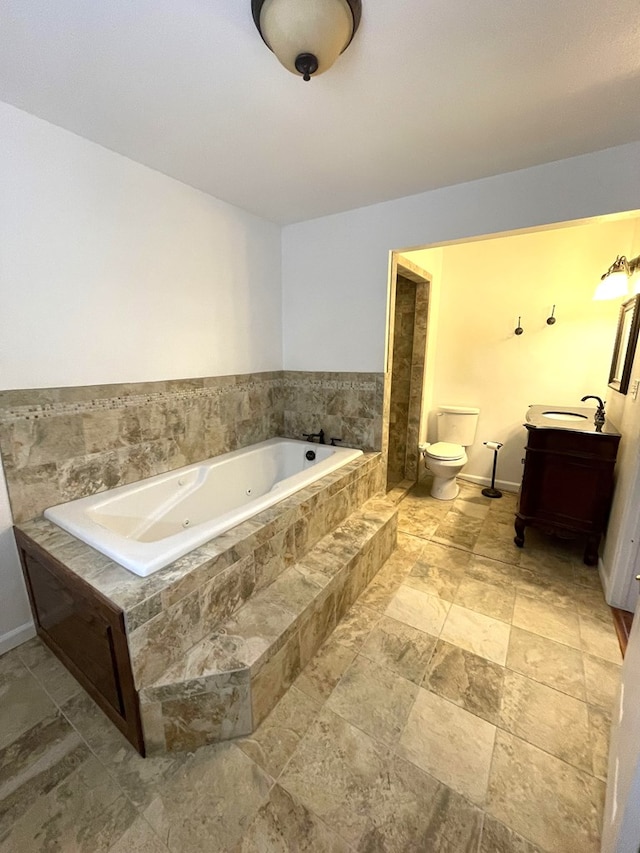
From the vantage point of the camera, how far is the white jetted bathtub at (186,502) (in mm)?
1397

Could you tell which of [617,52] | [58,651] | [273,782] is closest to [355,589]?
[273,782]

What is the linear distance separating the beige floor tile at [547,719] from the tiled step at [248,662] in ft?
2.65

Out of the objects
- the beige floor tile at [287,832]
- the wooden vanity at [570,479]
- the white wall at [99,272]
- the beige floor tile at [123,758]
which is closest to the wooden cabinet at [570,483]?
the wooden vanity at [570,479]

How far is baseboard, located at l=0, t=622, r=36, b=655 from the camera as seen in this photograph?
1638 millimetres

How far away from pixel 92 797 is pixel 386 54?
2622mm

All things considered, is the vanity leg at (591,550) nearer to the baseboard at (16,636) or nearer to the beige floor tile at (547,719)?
the beige floor tile at (547,719)

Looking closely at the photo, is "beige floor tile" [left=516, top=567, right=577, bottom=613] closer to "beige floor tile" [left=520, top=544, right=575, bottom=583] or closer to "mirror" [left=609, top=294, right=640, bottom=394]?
"beige floor tile" [left=520, top=544, right=575, bottom=583]

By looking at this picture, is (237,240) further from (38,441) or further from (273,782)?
(273,782)

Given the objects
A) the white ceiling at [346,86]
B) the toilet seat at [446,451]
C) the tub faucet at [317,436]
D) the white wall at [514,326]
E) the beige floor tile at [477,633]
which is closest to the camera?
the white ceiling at [346,86]

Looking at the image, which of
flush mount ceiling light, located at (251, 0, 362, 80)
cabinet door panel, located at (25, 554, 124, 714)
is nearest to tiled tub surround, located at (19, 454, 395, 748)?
cabinet door panel, located at (25, 554, 124, 714)

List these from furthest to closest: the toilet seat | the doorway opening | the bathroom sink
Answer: the doorway opening → the toilet seat → the bathroom sink

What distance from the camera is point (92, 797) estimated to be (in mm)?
1113

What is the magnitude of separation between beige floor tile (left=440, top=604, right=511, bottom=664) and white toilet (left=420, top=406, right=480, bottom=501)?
4.71ft

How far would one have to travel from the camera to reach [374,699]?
1.43m
